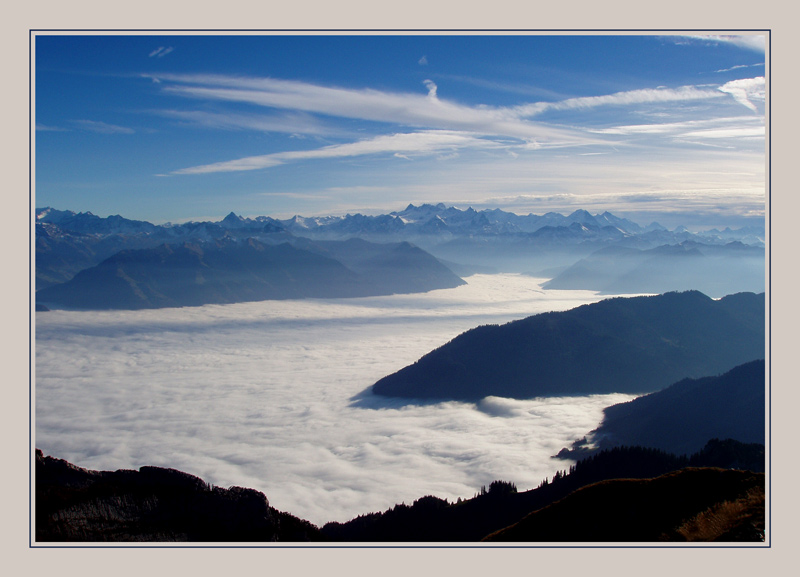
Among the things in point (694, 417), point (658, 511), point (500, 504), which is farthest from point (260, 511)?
point (694, 417)

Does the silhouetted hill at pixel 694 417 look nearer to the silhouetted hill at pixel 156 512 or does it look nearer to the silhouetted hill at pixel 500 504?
the silhouetted hill at pixel 500 504

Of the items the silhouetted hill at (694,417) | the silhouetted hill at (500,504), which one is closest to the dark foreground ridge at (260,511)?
the silhouetted hill at (500,504)

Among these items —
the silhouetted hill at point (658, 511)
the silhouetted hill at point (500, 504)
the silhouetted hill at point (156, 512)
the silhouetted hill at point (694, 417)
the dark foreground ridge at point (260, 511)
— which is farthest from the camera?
the silhouetted hill at point (694, 417)

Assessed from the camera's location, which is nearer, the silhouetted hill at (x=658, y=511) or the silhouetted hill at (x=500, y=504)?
the silhouetted hill at (x=658, y=511)

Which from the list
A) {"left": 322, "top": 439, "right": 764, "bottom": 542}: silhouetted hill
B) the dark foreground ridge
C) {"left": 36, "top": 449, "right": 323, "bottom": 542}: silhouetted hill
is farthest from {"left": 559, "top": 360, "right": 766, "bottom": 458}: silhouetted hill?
{"left": 36, "top": 449, "right": 323, "bottom": 542}: silhouetted hill

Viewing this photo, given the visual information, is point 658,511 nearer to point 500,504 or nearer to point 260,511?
point 260,511

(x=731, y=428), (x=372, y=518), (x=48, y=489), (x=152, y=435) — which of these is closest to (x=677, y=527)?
(x=48, y=489)
